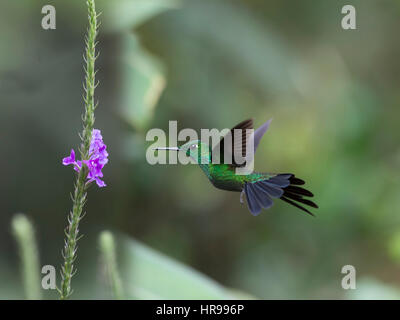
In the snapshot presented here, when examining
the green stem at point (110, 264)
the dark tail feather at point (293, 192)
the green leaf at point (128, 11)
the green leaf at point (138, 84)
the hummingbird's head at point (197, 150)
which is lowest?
the green stem at point (110, 264)

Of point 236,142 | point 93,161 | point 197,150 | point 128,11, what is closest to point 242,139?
point 236,142

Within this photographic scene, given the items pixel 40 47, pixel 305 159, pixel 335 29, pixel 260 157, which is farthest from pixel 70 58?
pixel 335 29

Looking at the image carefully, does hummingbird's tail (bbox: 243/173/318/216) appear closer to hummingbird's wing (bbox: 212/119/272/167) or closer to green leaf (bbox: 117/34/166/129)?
hummingbird's wing (bbox: 212/119/272/167)

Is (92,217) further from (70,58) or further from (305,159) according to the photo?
(305,159)

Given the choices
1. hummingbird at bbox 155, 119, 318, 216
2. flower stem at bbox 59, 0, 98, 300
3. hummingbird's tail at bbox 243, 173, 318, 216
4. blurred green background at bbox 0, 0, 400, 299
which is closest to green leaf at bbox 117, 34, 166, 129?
blurred green background at bbox 0, 0, 400, 299

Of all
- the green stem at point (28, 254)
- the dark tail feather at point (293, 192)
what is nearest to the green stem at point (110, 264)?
the green stem at point (28, 254)

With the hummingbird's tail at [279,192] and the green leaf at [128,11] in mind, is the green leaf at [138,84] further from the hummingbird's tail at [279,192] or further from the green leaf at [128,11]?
the hummingbird's tail at [279,192]
